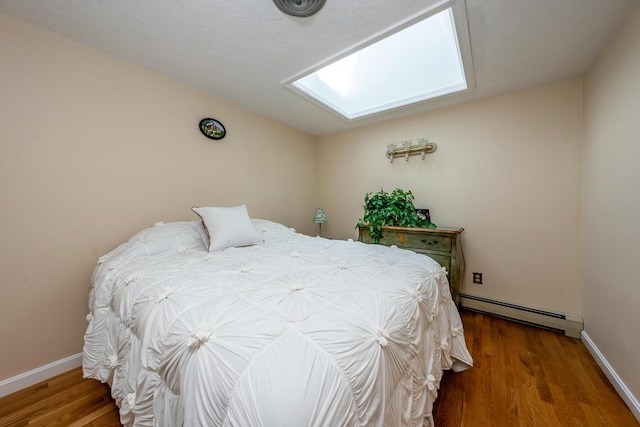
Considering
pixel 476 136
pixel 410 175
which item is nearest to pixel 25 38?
pixel 410 175

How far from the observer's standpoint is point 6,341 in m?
1.42

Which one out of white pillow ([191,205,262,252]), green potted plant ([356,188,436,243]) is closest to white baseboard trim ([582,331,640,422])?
green potted plant ([356,188,436,243])

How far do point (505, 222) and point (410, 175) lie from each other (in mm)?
1094

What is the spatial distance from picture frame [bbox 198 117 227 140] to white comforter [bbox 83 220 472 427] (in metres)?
1.31

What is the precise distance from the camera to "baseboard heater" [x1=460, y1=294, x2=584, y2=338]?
197 centimetres

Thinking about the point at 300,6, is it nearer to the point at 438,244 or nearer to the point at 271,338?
the point at 271,338

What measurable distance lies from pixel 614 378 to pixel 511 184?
159 cm

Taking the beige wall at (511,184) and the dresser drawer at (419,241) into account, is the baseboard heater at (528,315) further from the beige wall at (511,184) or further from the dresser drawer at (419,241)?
the dresser drawer at (419,241)

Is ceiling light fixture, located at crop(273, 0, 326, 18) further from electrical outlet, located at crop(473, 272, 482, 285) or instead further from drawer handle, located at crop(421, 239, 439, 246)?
electrical outlet, located at crop(473, 272, 482, 285)

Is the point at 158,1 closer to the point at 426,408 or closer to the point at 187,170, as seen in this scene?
the point at 187,170

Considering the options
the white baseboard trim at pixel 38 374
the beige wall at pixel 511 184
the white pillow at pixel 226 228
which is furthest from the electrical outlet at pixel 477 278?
the white baseboard trim at pixel 38 374

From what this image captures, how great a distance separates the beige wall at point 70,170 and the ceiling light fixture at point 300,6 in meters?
1.40

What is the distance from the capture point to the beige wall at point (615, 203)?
1300 mm

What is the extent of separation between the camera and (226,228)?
1.87m
